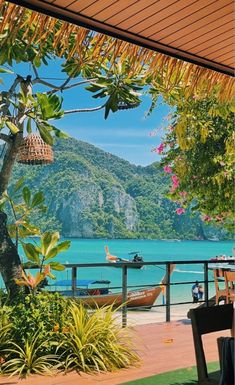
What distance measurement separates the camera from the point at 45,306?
14.2 ft

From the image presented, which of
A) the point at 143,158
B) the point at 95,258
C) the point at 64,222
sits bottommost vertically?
the point at 95,258

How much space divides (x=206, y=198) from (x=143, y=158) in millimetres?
68018

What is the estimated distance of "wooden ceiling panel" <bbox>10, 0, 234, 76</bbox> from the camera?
2330 millimetres

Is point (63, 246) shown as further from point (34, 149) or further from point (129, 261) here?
point (129, 261)

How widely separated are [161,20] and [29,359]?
2634 millimetres

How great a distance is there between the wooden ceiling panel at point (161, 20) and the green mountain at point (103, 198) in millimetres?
47705

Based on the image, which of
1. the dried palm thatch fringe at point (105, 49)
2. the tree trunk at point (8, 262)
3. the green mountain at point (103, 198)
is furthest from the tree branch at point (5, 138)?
the green mountain at point (103, 198)

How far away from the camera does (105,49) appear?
9.71 ft

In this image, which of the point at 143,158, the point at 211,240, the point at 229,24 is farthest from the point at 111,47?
the point at 143,158

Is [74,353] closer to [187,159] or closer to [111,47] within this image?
[111,47]

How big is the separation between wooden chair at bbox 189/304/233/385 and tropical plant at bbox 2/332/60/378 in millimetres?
2022

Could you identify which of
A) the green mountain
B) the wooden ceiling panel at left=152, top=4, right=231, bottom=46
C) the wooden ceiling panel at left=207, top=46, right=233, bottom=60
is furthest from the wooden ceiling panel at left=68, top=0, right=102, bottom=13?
the green mountain

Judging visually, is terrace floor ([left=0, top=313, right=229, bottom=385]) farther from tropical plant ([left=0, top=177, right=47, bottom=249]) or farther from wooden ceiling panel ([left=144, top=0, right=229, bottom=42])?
wooden ceiling panel ([left=144, top=0, right=229, bottom=42])

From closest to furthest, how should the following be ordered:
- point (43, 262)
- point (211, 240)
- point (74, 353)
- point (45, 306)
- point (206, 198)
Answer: point (74, 353) < point (45, 306) < point (43, 262) < point (206, 198) < point (211, 240)
